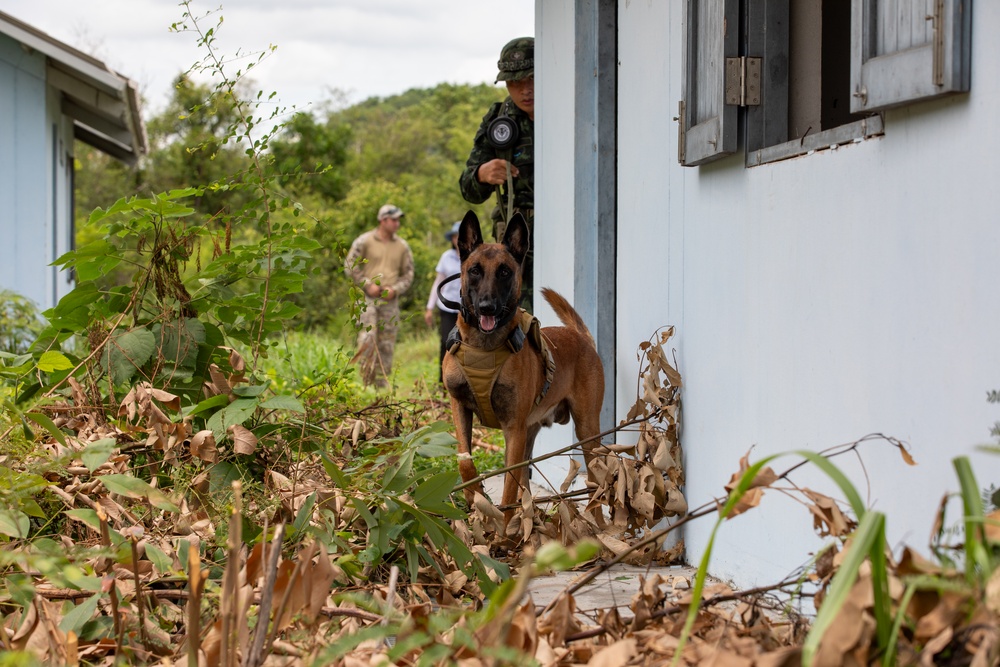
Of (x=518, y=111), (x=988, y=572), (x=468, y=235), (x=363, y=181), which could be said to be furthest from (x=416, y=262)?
(x=988, y=572)

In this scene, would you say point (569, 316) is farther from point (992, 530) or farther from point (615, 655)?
point (992, 530)

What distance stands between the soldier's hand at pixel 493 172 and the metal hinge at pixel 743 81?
3192 millimetres

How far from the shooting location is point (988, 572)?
160 cm

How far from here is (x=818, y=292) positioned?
3.27 metres

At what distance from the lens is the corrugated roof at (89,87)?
40.0ft

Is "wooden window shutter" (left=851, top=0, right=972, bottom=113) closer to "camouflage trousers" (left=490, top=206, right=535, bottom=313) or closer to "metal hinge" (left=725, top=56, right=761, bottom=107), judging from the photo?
"metal hinge" (left=725, top=56, right=761, bottom=107)

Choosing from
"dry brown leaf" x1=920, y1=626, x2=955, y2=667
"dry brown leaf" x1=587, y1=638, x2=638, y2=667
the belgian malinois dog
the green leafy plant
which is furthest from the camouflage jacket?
"dry brown leaf" x1=920, y1=626, x2=955, y2=667

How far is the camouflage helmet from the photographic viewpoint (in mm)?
7793

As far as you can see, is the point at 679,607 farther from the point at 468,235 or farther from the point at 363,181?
the point at 363,181

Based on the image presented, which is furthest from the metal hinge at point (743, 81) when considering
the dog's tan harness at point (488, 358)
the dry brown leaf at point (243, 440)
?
the dry brown leaf at point (243, 440)

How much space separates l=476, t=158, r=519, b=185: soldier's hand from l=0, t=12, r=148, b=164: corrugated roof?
7775 millimetres

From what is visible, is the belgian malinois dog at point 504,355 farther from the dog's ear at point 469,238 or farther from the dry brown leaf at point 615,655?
the dry brown leaf at point 615,655

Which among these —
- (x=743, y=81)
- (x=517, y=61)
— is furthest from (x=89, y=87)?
(x=743, y=81)

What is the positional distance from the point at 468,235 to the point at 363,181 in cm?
2460
